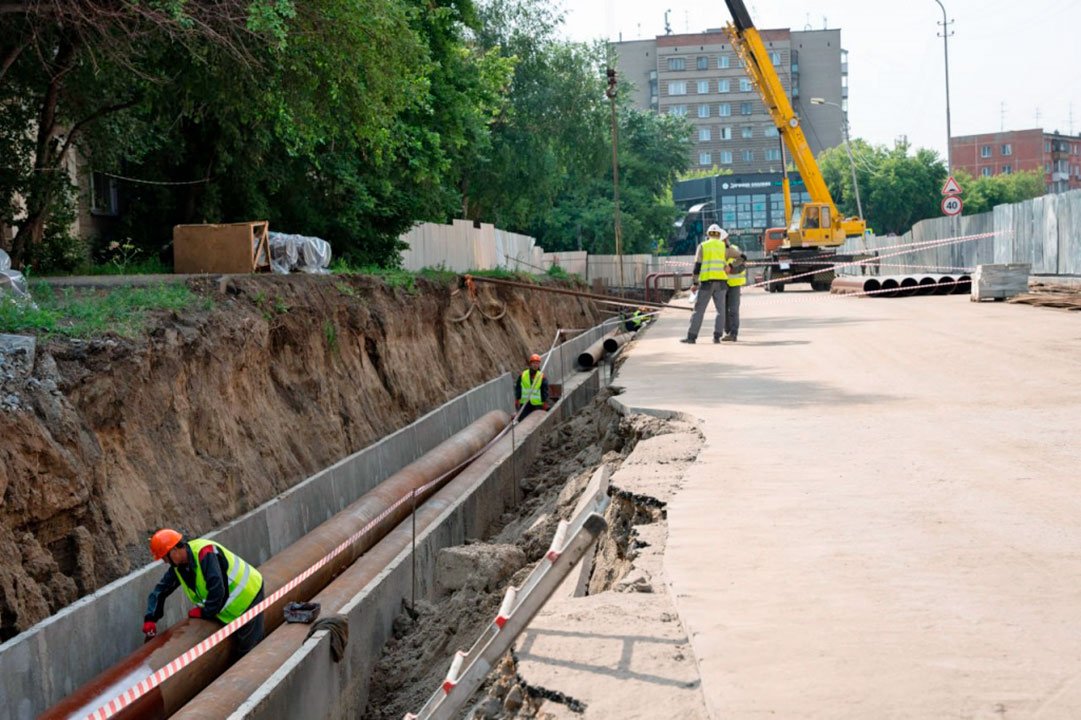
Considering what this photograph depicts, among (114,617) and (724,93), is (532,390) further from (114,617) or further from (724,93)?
(724,93)

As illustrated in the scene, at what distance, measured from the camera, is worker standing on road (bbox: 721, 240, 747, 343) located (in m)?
18.2

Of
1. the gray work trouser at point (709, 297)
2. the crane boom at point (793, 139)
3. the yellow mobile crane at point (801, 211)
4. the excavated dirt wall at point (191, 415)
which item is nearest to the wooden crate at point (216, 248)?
the excavated dirt wall at point (191, 415)

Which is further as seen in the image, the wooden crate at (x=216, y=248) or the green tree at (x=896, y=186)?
the green tree at (x=896, y=186)

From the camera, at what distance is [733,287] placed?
18438 mm

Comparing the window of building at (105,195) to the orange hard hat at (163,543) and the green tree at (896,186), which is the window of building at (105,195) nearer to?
the orange hard hat at (163,543)

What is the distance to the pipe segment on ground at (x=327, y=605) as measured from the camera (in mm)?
7602

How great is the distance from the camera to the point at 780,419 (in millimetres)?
10633

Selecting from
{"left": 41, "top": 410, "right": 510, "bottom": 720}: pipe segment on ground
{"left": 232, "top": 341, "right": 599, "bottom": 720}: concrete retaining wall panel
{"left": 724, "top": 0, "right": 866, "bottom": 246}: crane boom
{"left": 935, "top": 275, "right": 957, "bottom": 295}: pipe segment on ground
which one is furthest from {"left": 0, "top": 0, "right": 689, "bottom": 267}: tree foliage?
→ {"left": 935, "top": 275, "right": 957, "bottom": 295}: pipe segment on ground

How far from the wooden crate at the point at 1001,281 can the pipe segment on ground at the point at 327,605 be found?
13.4 metres

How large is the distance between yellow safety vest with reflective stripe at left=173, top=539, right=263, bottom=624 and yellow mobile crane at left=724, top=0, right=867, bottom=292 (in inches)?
1198

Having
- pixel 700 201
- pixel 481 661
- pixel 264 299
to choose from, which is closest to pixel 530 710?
pixel 481 661

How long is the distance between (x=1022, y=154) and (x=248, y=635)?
138 m

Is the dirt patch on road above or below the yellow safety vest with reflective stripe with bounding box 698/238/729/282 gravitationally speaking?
below

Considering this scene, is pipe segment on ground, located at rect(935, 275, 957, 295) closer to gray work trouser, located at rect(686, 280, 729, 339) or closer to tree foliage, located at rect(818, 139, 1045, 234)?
gray work trouser, located at rect(686, 280, 729, 339)
